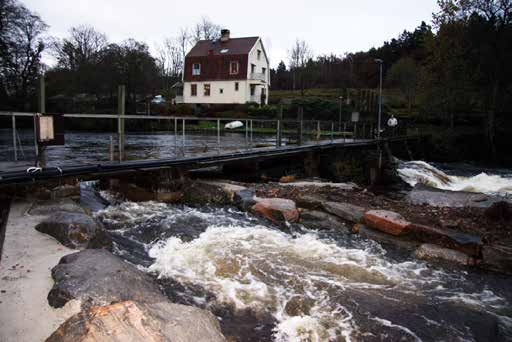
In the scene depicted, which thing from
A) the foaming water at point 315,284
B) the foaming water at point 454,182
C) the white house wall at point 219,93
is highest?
the white house wall at point 219,93

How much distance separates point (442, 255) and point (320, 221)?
2410 mm

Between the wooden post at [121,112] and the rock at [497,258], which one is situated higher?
the wooden post at [121,112]

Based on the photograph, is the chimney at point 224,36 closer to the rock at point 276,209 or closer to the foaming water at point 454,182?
the foaming water at point 454,182

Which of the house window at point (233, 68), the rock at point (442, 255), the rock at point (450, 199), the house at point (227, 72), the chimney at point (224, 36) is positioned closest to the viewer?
the rock at point (442, 255)

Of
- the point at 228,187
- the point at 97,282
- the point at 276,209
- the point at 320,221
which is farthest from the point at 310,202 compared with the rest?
the point at 97,282

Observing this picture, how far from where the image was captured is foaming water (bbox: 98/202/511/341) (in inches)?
158

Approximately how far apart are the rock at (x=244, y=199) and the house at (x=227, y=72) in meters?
41.5

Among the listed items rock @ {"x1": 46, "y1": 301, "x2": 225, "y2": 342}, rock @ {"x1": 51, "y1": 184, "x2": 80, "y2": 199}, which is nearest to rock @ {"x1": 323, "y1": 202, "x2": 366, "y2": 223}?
rock @ {"x1": 46, "y1": 301, "x2": 225, "y2": 342}

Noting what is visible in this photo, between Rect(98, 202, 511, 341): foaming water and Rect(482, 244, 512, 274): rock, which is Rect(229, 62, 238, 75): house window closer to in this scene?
Rect(98, 202, 511, 341): foaming water

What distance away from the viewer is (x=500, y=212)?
7961 millimetres

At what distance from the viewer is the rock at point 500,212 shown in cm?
788

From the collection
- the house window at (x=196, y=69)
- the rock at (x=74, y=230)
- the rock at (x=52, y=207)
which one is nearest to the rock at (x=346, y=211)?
the rock at (x=74, y=230)

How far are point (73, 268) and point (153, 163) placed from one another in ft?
17.6

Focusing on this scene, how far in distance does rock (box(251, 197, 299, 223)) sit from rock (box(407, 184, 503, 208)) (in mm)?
4252
